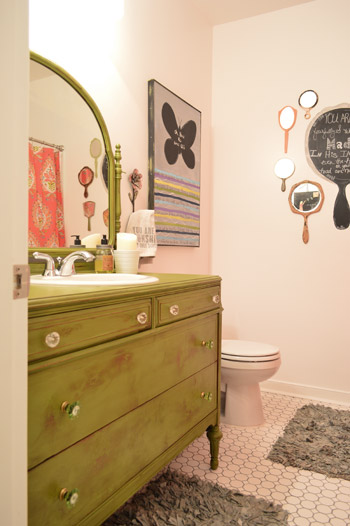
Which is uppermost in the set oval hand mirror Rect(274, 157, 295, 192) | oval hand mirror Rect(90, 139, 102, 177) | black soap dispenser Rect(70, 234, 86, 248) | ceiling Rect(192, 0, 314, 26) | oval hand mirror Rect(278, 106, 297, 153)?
ceiling Rect(192, 0, 314, 26)

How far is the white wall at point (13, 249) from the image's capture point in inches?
27.2

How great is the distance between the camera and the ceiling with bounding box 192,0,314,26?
107 inches

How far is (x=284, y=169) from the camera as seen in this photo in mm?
2816

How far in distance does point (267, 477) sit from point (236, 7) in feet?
9.30

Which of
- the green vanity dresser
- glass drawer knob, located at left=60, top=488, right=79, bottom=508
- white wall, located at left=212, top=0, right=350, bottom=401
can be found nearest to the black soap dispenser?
the green vanity dresser

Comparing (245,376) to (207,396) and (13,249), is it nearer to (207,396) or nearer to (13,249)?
(207,396)

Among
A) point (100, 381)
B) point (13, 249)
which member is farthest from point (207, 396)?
point (13, 249)

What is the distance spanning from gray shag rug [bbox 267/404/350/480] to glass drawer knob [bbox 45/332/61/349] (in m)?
1.42

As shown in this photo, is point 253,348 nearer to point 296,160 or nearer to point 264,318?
point 264,318

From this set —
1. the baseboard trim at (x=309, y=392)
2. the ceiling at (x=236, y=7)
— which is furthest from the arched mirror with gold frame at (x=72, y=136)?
the baseboard trim at (x=309, y=392)

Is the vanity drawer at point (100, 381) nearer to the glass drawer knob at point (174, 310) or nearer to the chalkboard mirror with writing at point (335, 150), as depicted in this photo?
the glass drawer knob at point (174, 310)

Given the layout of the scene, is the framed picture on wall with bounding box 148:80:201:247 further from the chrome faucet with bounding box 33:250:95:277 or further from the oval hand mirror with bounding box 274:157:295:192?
the chrome faucet with bounding box 33:250:95:277

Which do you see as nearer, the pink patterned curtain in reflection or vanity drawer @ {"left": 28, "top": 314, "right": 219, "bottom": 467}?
vanity drawer @ {"left": 28, "top": 314, "right": 219, "bottom": 467}

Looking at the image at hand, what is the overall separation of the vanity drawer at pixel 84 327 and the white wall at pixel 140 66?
980 millimetres
